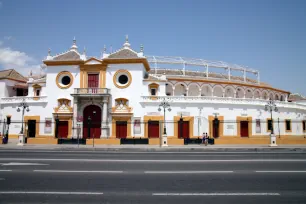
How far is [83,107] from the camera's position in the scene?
3419 cm

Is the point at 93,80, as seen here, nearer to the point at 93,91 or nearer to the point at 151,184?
the point at 93,91

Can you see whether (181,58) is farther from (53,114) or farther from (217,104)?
(53,114)

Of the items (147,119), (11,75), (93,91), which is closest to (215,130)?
(147,119)


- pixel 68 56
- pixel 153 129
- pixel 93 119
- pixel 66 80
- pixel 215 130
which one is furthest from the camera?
pixel 68 56

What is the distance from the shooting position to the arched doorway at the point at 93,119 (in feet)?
111

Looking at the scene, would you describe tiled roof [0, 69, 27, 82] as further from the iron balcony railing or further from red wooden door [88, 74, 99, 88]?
red wooden door [88, 74, 99, 88]

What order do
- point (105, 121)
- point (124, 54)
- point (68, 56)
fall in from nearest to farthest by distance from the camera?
1. point (105, 121)
2. point (124, 54)
3. point (68, 56)

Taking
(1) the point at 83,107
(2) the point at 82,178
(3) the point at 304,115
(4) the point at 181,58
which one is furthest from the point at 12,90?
(3) the point at 304,115

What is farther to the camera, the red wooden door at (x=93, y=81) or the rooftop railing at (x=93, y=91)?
the red wooden door at (x=93, y=81)

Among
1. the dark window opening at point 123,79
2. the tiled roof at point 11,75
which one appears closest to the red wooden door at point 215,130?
the dark window opening at point 123,79

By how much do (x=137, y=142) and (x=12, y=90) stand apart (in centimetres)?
2395

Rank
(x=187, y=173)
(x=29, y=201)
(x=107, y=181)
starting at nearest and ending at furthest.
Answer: (x=29, y=201), (x=107, y=181), (x=187, y=173)

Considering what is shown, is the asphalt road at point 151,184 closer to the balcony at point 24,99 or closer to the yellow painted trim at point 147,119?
the yellow painted trim at point 147,119

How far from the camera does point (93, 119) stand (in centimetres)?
3425
